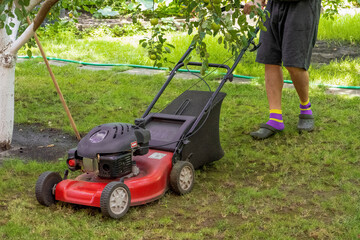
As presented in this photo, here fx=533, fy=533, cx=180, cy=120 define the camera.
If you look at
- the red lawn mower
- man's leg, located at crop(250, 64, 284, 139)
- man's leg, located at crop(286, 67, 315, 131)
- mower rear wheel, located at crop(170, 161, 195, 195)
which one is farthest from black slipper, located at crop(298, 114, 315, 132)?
mower rear wheel, located at crop(170, 161, 195, 195)

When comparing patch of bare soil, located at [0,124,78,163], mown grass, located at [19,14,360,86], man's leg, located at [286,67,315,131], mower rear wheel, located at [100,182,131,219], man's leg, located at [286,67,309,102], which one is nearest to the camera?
mower rear wheel, located at [100,182,131,219]

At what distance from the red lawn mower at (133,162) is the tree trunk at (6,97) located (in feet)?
3.80

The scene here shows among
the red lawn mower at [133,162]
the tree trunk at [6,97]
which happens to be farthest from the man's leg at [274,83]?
the tree trunk at [6,97]

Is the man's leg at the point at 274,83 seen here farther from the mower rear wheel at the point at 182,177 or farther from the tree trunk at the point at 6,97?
the tree trunk at the point at 6,97

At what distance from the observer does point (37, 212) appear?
2.82 m

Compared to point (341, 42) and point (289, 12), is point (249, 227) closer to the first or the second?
point (289, 12)

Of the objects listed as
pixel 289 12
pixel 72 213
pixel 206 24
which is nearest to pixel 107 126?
pixel 72 213

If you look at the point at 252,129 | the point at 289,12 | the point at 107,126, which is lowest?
the point at 252,129

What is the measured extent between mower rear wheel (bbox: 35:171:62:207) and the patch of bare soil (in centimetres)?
90

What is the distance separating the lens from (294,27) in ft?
13.0

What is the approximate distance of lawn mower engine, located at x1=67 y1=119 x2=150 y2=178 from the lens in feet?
9.12

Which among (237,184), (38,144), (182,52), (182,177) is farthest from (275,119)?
(182,52)

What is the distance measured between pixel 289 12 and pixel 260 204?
1.65 m

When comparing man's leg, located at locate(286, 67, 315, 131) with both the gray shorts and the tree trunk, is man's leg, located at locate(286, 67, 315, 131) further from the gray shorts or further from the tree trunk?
the tree trunk
